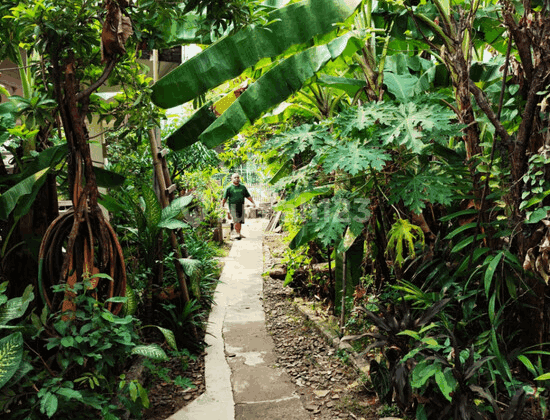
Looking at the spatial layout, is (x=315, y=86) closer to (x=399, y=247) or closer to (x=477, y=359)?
(x=399, y=247)

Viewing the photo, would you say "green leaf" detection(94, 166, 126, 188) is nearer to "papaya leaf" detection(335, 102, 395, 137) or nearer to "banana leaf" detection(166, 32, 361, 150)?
"banana leaf" detection(166, 32, 361, 150)

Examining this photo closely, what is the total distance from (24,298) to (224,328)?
290cm

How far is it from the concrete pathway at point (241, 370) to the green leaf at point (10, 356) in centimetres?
136

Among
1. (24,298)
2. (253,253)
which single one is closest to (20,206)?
(24,298)

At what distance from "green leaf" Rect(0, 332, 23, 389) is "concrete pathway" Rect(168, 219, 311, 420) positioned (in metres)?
1.36

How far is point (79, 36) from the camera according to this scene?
2.36m

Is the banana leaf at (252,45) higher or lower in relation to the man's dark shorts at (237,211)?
higher

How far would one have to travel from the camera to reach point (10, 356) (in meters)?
1.99

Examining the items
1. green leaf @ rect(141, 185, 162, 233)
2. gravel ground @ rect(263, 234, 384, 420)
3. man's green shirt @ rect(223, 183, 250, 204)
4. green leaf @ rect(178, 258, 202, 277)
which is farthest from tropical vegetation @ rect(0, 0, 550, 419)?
man's green shirt @ rect(223, 183, 250, 204)

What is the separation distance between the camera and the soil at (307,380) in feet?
10.0

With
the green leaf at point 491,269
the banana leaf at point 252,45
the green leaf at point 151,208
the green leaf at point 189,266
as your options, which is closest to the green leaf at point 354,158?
the green leaf at point 491,269

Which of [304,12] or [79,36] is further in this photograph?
[304,12]

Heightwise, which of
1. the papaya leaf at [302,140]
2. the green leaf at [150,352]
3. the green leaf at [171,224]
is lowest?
the green leaf at [150,352]

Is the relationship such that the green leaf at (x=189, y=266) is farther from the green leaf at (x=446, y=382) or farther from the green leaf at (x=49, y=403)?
the green leaf at (x=446, y=382)
